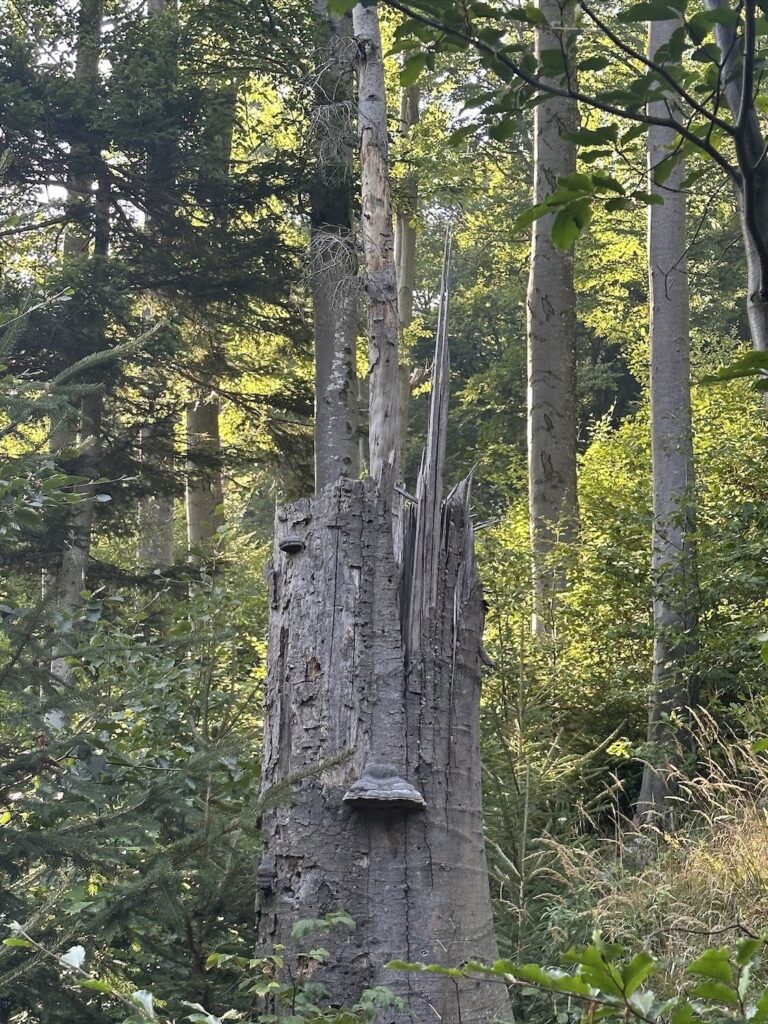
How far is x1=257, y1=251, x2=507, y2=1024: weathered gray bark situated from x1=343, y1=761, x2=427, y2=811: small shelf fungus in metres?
0.03

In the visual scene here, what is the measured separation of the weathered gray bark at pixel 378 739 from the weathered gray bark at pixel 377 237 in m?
6.61

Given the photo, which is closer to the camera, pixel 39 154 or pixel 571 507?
pixel 571 507

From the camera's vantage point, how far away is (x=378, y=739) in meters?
3.49

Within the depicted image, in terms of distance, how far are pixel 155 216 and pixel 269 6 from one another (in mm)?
2785

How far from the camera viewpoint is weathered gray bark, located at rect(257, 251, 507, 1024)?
3.33 meters

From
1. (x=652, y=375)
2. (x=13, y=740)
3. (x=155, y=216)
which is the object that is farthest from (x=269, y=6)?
(x=13, y=740)

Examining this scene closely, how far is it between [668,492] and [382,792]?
667cm

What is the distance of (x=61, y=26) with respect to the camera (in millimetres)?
13844

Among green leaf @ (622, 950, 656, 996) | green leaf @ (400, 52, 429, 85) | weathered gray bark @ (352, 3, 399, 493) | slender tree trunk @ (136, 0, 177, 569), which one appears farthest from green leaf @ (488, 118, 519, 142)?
slender tree trunk @ (136, 0, 177, 569)

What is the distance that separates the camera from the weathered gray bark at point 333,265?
11961mm

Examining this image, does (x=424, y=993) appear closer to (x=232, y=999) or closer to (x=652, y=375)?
(x=232, y=999)

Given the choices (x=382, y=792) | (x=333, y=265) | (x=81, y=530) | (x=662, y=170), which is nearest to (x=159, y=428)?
(x=81, y=530)

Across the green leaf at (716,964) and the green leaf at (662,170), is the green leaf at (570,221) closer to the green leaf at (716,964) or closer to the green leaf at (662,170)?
the green leaf at (662,170)

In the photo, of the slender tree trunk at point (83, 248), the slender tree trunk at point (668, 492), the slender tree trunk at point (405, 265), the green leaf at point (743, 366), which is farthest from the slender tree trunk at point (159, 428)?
the green leaf at point (743, 366)
